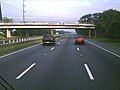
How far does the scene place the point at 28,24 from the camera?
337 feet

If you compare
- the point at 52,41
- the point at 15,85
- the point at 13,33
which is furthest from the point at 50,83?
the point at 13,33

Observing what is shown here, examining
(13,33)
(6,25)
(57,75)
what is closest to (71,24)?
(6,25)

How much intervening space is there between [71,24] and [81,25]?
14.0 feet

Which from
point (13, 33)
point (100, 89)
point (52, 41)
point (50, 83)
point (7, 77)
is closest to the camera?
point (100, 89)

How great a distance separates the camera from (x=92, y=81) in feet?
35.7

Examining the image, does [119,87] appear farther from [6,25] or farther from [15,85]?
[6,25]

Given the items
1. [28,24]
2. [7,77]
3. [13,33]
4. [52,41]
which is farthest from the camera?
[13,33]

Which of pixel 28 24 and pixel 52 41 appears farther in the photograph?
pixel 28 24

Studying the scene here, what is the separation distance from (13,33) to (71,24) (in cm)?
4973

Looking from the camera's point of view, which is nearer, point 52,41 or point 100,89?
point 100,89

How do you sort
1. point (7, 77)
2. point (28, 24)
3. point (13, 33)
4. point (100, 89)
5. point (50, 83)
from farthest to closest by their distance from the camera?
point (13, 33) < point (28, 24) < point (7, 77) < point (50, 83) < point (100, 89)

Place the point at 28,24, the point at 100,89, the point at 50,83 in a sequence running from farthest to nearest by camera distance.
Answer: the point at 28,24
the point at 50,83
the point at 100,89

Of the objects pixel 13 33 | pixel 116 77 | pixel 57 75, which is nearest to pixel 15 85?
pixel 57 75

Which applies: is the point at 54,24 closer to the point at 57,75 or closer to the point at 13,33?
the point at 13,33
